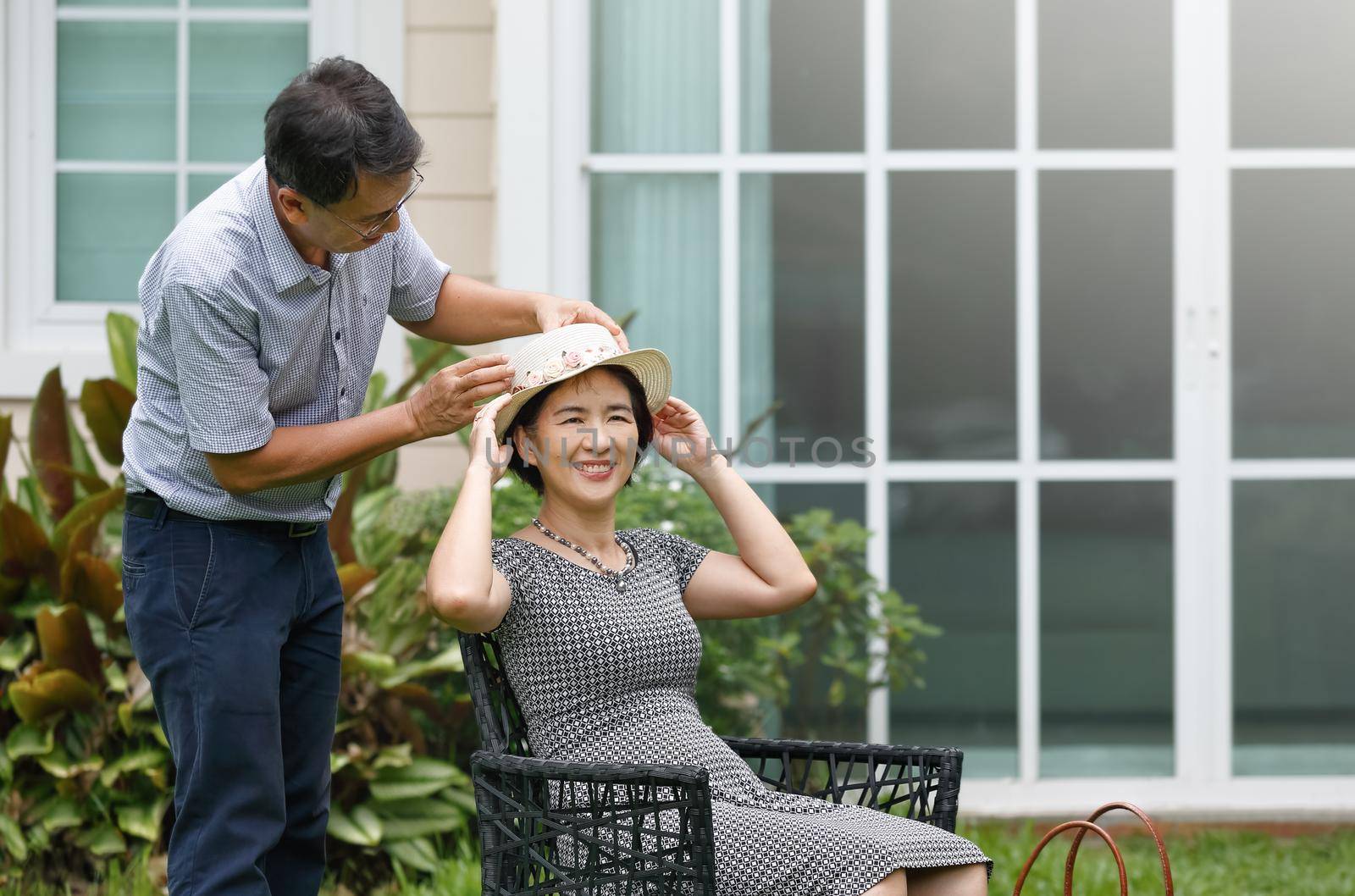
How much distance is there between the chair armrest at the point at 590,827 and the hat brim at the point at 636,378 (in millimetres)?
554

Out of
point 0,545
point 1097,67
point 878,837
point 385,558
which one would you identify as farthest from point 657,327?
point 878,837

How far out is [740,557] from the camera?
252 cm

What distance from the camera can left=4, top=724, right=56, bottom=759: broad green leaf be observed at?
3199mm


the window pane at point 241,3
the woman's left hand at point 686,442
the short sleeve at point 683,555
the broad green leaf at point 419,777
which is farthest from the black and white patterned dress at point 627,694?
the window pane at point 241,3

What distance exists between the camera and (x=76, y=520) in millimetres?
3324

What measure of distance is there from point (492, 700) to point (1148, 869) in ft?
6.43

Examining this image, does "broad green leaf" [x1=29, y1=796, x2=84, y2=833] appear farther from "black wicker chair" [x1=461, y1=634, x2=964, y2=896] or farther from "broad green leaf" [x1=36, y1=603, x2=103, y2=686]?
"black wicker chair" [x1=461, y1=634, x2=964, y2=896]

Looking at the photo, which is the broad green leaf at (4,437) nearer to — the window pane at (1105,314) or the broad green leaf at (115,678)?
the broad green leaf at (115,678)

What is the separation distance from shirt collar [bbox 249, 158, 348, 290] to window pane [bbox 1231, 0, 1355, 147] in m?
2.93

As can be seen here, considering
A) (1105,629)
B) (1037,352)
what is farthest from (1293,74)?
(1105,629)

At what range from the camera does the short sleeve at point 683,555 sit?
2488 millimetres

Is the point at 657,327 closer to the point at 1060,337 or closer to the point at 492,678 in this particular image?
the point at 1060,337

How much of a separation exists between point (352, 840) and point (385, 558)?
70 cm

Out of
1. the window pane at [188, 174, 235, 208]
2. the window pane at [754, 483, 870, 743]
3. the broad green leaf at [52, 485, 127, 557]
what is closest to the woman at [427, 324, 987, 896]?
the broad green leaf at [52, 485, 127, 557]
